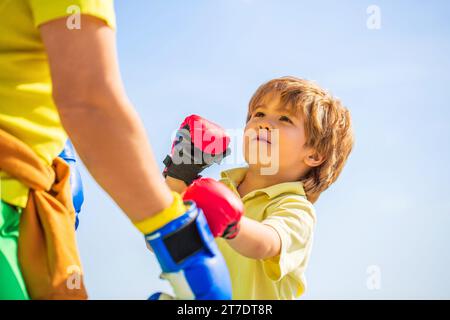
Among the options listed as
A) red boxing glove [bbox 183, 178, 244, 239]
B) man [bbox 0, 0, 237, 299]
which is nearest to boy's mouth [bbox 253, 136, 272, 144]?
red boxing glove [bbox 183, 178, 244, 239]

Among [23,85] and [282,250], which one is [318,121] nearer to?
[282,250]

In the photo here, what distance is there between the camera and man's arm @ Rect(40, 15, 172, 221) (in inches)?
61.6

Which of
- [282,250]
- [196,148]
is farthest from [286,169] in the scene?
[282,250]

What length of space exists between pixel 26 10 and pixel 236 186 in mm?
1954

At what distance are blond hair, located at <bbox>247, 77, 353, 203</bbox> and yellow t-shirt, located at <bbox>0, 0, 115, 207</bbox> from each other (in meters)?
1.80

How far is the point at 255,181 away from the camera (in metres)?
3.38

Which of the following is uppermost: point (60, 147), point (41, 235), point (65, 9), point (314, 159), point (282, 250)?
point (65, 9)

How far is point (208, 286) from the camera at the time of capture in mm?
1719

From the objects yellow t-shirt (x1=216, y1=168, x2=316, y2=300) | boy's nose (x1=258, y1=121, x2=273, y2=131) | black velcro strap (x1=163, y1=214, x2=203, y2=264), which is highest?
boy's nose (x1=258, y1=121, x2=273, y2=131)

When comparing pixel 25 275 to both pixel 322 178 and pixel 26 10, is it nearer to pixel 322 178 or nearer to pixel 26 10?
pixel 26 10

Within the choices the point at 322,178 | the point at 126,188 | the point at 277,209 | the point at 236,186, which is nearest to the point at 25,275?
the point at 126,188

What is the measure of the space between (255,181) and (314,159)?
1.23ft

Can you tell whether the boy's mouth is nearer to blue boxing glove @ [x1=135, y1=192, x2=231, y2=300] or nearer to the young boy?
the young boy

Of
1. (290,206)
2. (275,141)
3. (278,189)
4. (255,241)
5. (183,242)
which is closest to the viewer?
(183,242)
